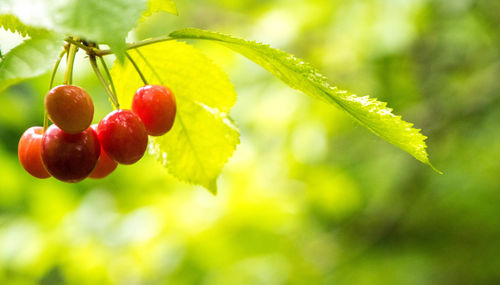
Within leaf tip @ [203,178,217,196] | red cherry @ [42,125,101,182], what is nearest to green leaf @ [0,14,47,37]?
red cherry @ [42,125,101,182]

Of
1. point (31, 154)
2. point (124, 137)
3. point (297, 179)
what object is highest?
point (297, 179)

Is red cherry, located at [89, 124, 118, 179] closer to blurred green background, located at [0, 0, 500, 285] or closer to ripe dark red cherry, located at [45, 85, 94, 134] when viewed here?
ripe dark red cherry, located at [45, 85, 94, 134]

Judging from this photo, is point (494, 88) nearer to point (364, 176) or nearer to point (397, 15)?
point (397, 15)

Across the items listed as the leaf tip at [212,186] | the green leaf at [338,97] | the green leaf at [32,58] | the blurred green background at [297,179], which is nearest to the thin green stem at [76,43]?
the green leaf at [32,58]

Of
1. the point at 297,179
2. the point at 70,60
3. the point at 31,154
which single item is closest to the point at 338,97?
the point at 70,60

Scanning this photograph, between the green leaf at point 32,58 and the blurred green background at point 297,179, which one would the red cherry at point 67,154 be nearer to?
the green leaf at point 32,58

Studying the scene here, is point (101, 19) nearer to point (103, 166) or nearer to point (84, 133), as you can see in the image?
point (84, 133)
